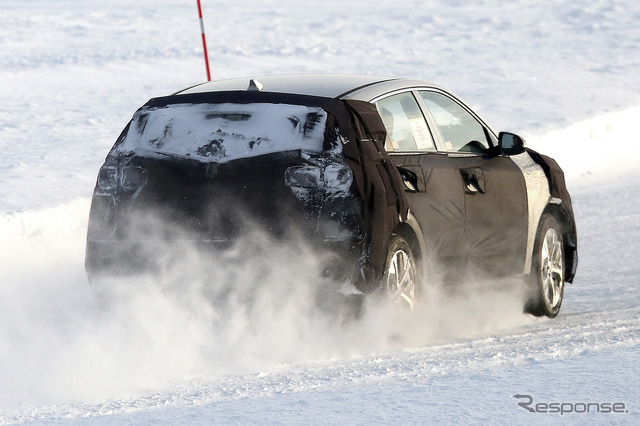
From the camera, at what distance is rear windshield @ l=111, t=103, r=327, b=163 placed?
581cm

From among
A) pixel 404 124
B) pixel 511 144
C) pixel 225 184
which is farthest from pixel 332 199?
pixel 511 144

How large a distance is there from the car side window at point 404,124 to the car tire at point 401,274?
55cm

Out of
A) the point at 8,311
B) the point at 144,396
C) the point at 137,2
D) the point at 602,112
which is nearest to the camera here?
the point at 144,396

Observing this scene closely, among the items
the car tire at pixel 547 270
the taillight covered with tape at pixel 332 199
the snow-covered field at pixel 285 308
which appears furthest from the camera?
the car tire at pixel 547 270

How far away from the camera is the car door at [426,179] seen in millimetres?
6270

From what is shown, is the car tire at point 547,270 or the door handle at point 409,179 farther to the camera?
the car tire at point 547,270

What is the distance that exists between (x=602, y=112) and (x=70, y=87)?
8.74m

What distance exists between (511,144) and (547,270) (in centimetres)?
109

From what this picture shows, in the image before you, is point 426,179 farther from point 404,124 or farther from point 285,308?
point 285,308

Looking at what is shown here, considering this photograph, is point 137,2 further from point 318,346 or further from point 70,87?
point 318,346

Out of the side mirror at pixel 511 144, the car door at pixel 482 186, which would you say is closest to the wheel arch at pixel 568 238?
the car door at pixel 482 186

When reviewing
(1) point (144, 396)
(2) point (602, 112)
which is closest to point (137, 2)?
(2) point (602, 112)

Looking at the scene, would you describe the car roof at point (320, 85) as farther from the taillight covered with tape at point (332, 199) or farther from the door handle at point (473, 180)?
the door handle at point (473, 180)

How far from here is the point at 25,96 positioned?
1825 centimetres
